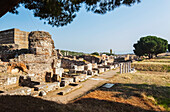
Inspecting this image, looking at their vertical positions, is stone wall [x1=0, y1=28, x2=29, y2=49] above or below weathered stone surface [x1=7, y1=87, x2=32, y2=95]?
above

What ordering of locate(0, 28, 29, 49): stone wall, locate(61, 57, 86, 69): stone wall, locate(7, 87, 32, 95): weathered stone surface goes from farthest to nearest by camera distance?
locate(61, 57, 86, 69): stone wall, locate(0, 28, 29, 49): stone wall, locate(7, 87, 32, 95): weathered stone surface

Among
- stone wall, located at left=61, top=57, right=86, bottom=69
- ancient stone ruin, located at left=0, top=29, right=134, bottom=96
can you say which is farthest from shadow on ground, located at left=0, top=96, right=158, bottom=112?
stone wall, located at left=61, top=57, right=86, bottom=69

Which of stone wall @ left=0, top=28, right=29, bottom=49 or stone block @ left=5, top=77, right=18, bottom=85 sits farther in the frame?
stone wall @ left=0, top=28, right=29, bottom=49

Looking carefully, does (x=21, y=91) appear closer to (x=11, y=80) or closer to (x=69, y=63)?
(x=11, y=80)

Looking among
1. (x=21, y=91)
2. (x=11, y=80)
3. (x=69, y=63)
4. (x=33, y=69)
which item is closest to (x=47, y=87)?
A: (x=21, y=91)

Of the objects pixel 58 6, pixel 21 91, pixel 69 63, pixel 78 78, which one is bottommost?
pixel 78 78

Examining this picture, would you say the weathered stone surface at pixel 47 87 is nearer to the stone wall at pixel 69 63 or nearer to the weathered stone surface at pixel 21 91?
the weathered stone surface at pixel 21 91

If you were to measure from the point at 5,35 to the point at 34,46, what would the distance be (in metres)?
8.00

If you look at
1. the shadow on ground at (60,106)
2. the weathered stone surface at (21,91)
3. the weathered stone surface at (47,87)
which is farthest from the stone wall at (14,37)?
the shadow on ground at (60,106)

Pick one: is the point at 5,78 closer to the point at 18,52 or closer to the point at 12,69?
the point at 12,69

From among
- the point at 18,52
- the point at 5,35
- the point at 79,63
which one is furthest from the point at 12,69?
the point at 79,63

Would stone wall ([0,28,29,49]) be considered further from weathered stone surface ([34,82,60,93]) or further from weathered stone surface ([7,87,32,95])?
weathered stone surface ([7,87,32,95])

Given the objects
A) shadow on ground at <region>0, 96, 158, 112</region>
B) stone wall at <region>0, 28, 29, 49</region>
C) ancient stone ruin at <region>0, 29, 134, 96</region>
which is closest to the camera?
shadow on ground at <region>0, 96, 158, 112</region>

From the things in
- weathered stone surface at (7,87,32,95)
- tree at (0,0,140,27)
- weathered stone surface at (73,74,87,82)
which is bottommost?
weathered stone surface at (73,74,87,82)
